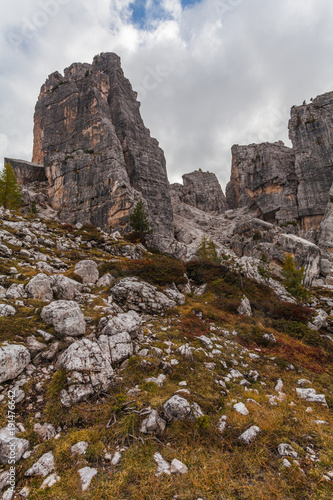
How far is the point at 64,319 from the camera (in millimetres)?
8531

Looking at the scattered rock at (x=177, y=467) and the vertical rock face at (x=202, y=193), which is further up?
the vertical rock face at (x=202, y=193)

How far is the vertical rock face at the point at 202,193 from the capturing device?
112562 mm

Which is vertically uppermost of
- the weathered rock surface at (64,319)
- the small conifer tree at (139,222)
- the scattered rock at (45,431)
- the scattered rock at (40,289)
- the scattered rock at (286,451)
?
the small conifer tree at (139,222)

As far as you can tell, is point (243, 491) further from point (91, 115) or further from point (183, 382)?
point (91, 115)

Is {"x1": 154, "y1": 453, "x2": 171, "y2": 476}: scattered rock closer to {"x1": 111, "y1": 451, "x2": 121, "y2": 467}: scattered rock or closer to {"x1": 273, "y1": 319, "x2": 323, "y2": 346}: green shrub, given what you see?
{"x1": 111, "y1": 451, "x2": 121, "y2": 467}: scattered rock

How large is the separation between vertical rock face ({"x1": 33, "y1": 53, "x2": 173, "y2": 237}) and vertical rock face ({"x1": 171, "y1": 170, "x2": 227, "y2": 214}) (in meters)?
31.6

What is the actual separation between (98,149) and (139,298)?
6145 centimetres

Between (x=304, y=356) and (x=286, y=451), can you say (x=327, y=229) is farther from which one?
(x=286, y=451)

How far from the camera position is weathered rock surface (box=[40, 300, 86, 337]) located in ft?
26.9

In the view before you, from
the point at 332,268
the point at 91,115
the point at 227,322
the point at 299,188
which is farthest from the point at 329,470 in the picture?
the point at 299,188

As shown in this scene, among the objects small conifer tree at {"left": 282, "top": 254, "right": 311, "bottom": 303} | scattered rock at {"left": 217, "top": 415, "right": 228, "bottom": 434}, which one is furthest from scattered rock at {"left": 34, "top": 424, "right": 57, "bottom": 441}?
small conifer tree at {"left": 282, "top": 254, "right": 311, "bottom": 303}

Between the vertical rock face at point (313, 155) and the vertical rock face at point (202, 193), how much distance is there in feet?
140

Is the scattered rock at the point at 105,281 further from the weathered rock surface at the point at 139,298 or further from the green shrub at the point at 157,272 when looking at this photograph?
the green shrub at the point at 157,272

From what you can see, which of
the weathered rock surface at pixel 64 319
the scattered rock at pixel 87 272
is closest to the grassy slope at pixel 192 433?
the weathered rock surface at pixel 64 319
